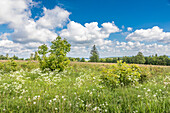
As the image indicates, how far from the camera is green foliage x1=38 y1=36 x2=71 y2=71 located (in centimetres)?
1142

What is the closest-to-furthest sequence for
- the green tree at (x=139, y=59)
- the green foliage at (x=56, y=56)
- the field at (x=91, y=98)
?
the field at (x=91, y=98)
the green foliage at (x=56, y=56)
the green tree at (x=139, y=59)

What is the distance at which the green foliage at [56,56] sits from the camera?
37.5 feet

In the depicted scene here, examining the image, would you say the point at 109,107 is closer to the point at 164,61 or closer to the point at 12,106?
the point at 12,106

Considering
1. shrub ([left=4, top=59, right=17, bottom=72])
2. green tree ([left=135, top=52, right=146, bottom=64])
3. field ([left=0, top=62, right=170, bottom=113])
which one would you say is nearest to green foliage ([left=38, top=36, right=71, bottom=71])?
shrub ([left=4, top=59, right=17, bottom=72])

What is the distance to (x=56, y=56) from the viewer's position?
11.9 metres

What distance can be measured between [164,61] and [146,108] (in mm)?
45700

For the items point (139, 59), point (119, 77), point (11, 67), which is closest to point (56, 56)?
point (11, 67)

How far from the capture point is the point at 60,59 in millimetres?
11656

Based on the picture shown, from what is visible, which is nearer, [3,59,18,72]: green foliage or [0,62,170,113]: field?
[0,62,170,113]: field

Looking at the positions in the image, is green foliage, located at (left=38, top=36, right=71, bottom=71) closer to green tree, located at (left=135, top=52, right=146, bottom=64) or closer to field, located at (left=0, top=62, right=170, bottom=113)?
field, located at (left=0, top=62, right=170, bottom=113)

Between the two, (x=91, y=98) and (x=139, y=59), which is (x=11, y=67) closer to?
(x=91, y=98)

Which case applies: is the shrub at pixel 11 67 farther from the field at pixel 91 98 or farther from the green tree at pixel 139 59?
the green tree at pixel 139 59

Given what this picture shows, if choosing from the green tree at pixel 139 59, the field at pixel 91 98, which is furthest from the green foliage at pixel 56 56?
the green tree at pixel 139 59

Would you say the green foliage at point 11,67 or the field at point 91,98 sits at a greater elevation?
the green foliage at point 11,67
